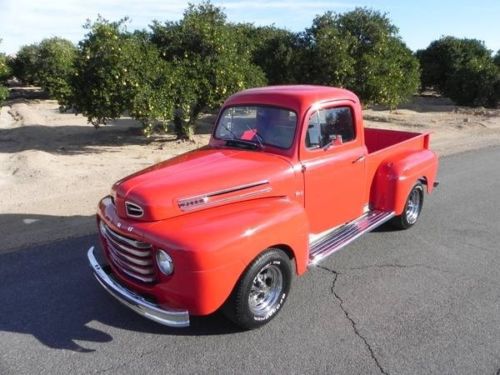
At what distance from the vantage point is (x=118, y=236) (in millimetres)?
3812

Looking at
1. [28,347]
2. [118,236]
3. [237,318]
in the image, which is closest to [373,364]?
[237,318]

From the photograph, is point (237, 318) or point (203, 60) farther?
point (203, 60)

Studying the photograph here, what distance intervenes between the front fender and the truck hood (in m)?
0.12

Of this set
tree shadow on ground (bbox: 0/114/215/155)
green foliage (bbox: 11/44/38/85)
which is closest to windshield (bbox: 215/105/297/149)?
tree shadow on ground (bbox: 0/114/215/155)

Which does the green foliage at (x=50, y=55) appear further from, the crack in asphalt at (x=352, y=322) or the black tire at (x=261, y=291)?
the black tire at (x=261, y=291)

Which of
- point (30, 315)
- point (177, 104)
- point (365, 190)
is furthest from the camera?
point (177, 104)

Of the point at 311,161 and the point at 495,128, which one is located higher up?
the point at 311,161

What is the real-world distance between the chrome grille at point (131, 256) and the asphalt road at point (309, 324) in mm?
486

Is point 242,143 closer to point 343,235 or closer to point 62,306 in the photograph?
point 343,235

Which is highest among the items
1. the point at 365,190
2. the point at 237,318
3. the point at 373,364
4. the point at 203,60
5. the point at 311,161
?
the point at 203,60

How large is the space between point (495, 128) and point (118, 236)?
53.1 feet

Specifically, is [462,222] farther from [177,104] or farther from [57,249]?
[177,104]

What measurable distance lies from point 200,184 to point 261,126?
1.18m

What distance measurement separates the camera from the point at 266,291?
3926 millimetres
